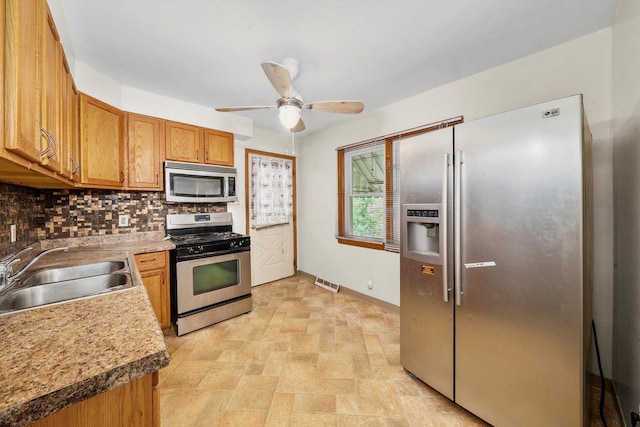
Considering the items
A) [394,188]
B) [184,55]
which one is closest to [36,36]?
[184,55]

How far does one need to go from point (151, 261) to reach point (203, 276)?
505 millimetres

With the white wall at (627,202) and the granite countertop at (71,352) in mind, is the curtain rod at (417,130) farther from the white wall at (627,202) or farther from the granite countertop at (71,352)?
the granite countertop at (71,352)

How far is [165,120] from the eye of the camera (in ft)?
9.20

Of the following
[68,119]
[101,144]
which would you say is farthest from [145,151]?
[68,119]

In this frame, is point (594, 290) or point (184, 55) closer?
point (594, 290)

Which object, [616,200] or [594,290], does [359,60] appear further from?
[594,290]

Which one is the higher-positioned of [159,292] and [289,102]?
[289,102]

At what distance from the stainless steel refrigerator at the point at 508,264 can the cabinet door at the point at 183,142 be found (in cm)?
250

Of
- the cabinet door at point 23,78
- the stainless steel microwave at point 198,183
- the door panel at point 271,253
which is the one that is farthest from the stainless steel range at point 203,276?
the cabinet door at point 23,78

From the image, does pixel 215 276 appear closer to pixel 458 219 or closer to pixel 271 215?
pixel 271 215

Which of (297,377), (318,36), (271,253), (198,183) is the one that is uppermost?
(318,36)

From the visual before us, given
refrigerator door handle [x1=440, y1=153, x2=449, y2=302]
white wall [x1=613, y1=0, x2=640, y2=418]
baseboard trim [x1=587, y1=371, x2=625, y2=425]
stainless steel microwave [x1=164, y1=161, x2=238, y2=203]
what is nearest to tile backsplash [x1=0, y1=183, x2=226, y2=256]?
stainless steel microwave [x1=164, y1=161, x2=238, y2=203]

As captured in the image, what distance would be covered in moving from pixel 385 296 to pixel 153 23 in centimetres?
333

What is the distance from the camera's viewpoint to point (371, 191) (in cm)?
338
